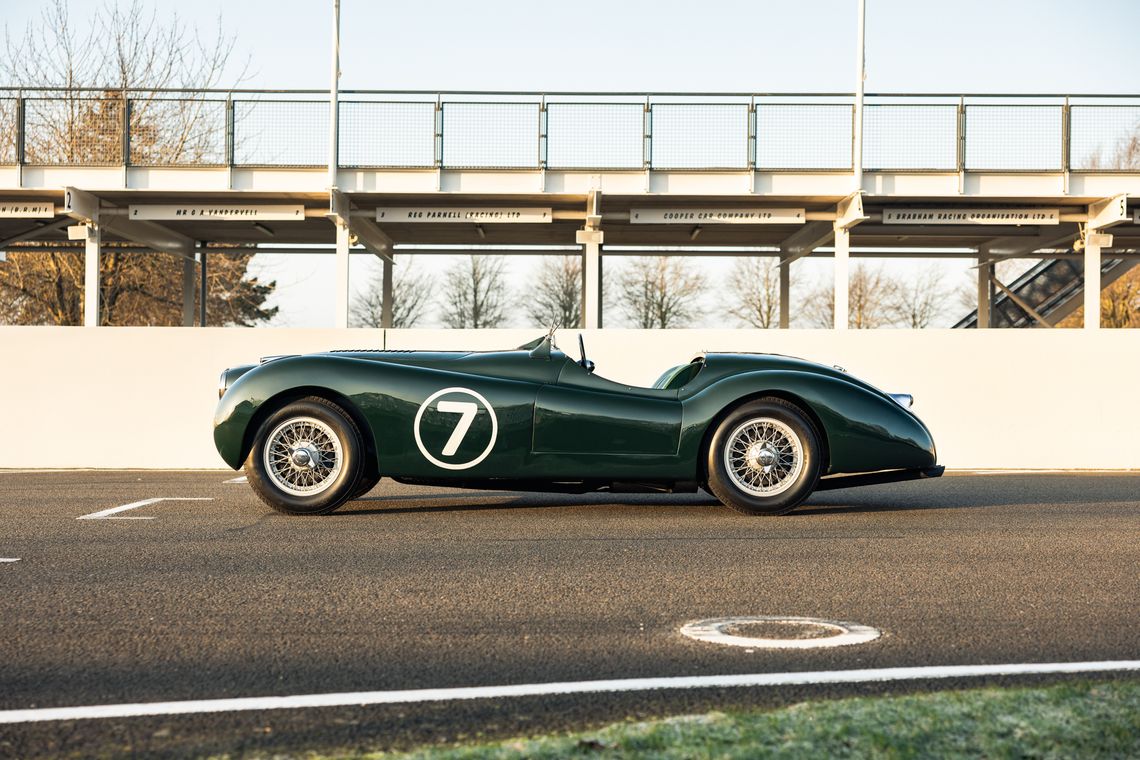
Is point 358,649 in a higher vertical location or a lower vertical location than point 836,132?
lower

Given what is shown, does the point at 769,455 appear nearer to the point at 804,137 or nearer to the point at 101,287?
the point at 804,137

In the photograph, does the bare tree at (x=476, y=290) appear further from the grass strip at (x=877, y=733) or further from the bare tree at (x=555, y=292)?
the grass strip at (x=877, y=733)

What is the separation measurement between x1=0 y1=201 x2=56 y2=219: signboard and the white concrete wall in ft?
39.7

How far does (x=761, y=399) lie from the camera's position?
7.51 meters

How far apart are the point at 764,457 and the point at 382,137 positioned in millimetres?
16873

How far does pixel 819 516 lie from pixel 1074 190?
58.5 ft

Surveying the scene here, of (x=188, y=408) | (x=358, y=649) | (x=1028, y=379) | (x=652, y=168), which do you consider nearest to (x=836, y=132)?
(x=652, y=168)

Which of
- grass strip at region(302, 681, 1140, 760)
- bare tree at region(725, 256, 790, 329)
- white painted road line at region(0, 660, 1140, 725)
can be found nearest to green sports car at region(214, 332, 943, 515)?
white painted road line at region(0, 660, 1140, 725)

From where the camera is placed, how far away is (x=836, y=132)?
22.7 meters

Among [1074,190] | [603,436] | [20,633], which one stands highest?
[1074,190]

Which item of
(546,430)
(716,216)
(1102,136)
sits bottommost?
(546,430)

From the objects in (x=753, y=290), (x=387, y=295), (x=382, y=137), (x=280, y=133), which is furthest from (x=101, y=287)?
(x=753, y=290)

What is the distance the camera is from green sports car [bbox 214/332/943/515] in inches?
288

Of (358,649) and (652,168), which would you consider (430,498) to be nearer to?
(358,649)
